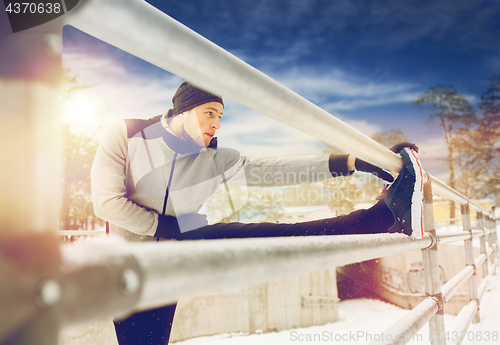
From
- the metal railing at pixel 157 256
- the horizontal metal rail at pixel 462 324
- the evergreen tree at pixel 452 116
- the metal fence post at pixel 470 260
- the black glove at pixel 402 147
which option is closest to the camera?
the metal railing at pixel 157 256

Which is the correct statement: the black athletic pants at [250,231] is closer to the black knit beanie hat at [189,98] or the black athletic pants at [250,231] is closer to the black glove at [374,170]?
the black glove at [374,170]

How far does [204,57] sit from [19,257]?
0.28 metres

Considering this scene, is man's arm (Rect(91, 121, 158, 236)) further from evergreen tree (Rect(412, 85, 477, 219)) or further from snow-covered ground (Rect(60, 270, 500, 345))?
evergreen tree (Rect(412, 85, 477, 219))

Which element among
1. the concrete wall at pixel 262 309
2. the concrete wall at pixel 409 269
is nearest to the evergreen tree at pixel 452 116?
the concrete wall at pixel 409 269

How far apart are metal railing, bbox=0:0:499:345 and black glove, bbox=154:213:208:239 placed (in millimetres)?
1068

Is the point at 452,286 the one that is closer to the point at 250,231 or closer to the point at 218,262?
the point at 250,231

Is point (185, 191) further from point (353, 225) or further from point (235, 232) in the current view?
point (353, 225)

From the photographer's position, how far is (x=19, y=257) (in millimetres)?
217

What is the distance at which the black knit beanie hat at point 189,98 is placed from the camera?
66.8 inches

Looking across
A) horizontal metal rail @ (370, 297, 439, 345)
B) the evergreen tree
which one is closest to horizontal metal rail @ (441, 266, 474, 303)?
horizontal metal rail @ (370, 297, 439, 345)

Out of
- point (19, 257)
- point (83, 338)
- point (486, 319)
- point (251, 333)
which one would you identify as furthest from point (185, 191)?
point (251, 333)

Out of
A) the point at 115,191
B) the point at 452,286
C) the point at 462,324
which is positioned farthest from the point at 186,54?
the point at 462,324

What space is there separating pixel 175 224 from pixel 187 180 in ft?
0.93

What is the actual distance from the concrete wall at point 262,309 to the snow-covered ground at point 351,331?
26 centimetres
